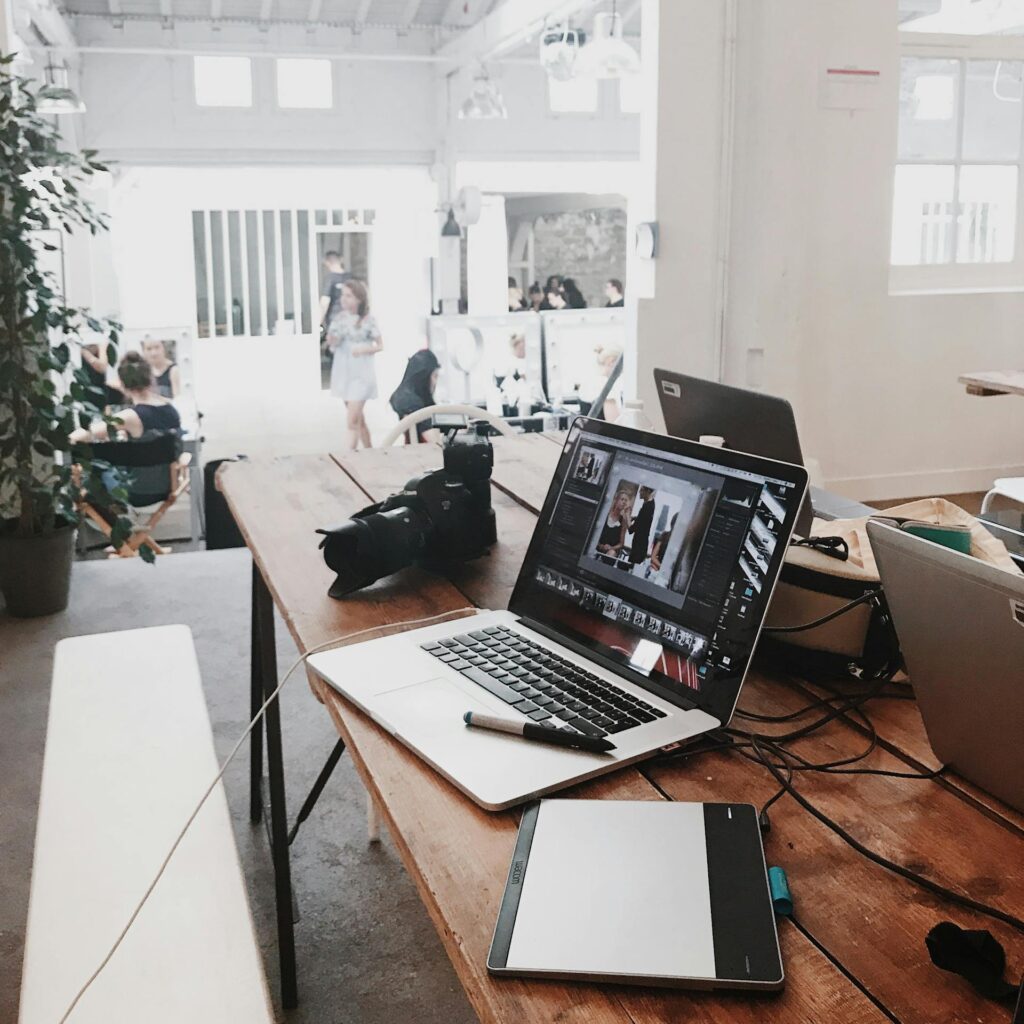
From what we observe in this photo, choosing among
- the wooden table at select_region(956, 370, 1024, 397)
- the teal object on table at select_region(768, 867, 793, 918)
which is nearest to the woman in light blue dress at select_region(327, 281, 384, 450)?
the wooden table at select_region(956, 370, 1024, 397)

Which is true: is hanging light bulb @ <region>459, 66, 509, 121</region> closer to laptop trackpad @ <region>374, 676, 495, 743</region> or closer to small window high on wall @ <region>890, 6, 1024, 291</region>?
small window high on wall @ <region>890, 6, 1024, 291</region>

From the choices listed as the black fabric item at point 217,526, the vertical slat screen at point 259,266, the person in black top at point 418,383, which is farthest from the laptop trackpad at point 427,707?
the vertical slat screen at point 259,266

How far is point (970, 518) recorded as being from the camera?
4.88 ft

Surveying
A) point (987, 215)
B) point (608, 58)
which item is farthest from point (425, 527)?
point (608, 58)

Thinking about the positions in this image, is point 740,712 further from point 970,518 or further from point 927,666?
point 970,518

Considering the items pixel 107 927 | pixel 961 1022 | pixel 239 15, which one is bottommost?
pixel 107 927

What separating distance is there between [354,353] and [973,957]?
9786mm

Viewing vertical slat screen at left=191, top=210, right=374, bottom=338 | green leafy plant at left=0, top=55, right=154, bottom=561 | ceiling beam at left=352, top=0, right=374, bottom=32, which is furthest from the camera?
vertical slat screen at left=191, top=210, right=374, bottom=338

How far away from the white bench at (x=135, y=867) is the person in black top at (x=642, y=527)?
2.18 ft

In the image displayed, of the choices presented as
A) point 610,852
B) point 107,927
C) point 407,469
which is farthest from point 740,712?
point 407,469

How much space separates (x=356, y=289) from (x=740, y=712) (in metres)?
9.73

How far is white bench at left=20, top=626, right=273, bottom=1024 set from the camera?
133 centimetres

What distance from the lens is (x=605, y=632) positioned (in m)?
1.36

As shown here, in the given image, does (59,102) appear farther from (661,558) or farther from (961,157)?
(661,558)
